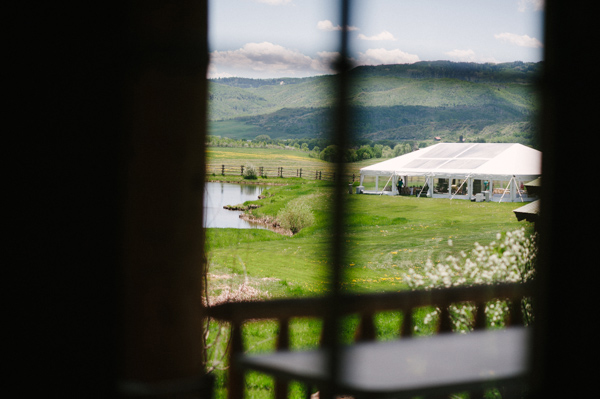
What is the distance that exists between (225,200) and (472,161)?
52.8 inches

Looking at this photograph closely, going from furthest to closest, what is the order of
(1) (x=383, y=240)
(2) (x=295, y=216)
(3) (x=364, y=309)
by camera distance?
(1) (x=383, y=240) → (2) (x=295, y=216) → (3) (x=364, y=309)

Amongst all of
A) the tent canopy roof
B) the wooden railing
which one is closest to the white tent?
the tent canopy roof

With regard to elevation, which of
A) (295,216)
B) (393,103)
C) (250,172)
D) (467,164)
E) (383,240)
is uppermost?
(393,103)

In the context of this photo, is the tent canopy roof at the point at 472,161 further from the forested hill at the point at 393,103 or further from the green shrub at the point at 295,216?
the green shrub at the point at 295,216

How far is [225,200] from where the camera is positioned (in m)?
1.71

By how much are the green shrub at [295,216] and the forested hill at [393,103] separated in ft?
2.56

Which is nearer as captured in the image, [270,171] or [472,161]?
[270,171]

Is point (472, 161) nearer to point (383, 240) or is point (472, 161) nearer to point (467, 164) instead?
point (467, 164)

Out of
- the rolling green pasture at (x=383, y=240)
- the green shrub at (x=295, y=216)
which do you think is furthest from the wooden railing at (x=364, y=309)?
the green shrub at (x=295, y=216)

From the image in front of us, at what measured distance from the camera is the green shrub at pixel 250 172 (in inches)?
72.3

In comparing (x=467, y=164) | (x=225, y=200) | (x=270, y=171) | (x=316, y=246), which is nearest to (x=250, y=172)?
(x=270, y=171)

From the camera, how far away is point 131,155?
1.02m

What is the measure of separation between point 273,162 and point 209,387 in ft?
2.97

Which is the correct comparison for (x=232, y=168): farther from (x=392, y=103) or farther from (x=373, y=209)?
(x=373, y=209)
